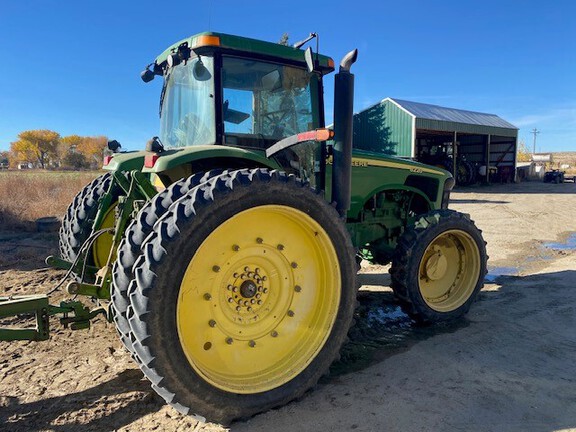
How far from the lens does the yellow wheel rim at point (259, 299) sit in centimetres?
258

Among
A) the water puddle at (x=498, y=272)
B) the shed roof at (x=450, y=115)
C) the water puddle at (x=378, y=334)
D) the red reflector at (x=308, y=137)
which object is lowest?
the water puddle at (x=378, y=334)

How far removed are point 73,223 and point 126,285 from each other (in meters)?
2.02

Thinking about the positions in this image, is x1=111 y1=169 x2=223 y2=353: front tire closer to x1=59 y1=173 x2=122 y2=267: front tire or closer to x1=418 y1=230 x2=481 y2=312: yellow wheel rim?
x1=59 y1=173 x2=122 y2=267: front tire

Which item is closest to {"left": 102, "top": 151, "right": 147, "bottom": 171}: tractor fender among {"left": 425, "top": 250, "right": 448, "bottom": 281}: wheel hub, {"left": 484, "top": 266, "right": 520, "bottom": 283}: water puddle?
{"left": 425, "top": 250, "right": 448, "bottom": 281}: wheel hub

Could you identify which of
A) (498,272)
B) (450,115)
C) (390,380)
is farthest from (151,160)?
(450,115)

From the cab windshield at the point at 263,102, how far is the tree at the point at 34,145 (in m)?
80.4

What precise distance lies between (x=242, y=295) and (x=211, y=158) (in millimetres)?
1070

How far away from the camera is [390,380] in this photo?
121 inches

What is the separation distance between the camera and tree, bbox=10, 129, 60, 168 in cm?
7431

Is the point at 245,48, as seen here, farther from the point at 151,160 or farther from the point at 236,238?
the point at 236,238

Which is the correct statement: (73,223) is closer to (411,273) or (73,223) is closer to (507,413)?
(411,273)

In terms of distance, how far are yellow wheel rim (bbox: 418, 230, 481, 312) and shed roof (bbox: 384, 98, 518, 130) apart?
19.0 m

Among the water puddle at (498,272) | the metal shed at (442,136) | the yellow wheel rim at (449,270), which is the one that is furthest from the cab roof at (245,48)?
the metal shed at (442,136)

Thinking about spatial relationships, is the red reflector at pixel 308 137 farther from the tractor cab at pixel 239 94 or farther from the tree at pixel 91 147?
the tree at pixel 91 147
